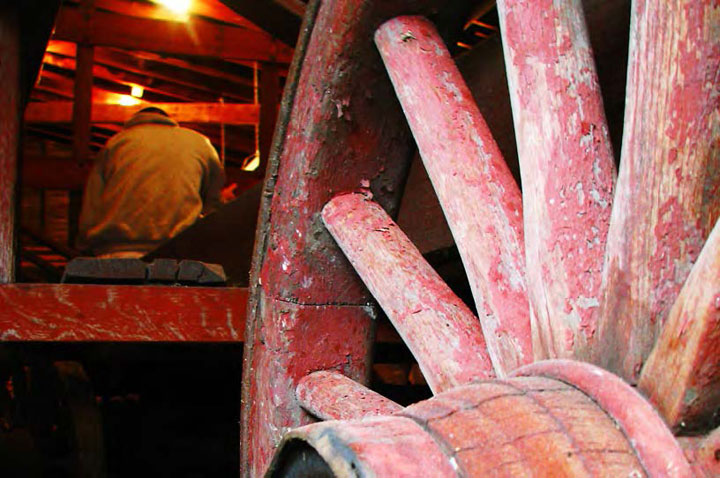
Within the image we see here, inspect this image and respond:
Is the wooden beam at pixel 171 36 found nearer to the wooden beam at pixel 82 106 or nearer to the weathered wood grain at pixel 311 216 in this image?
the wooden beam at pixel 82 106

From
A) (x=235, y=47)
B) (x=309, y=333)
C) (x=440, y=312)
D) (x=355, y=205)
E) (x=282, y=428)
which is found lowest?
(x=282, y=428)

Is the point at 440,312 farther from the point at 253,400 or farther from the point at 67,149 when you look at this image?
the point at 67,149

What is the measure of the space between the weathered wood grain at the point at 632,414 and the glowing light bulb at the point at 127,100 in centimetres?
933

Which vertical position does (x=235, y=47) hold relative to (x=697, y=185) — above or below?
above

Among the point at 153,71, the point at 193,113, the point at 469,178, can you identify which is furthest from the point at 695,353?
the point at 153,71

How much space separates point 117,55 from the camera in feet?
31.8

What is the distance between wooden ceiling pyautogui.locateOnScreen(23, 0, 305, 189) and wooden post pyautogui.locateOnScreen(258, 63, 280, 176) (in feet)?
0.04

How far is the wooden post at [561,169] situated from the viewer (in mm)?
976

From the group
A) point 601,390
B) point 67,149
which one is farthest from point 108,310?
point 67,149

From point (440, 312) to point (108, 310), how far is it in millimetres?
1055

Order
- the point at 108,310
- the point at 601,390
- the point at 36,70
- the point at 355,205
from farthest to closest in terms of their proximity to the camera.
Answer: the point at 36,70
the point at 108,310
the point at 355,205
the point at 601,390

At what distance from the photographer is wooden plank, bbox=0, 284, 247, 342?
6.75 ft

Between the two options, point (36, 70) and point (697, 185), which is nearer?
point (697, 185)

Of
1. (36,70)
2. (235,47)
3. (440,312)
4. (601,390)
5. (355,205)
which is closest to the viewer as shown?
(601,390)
